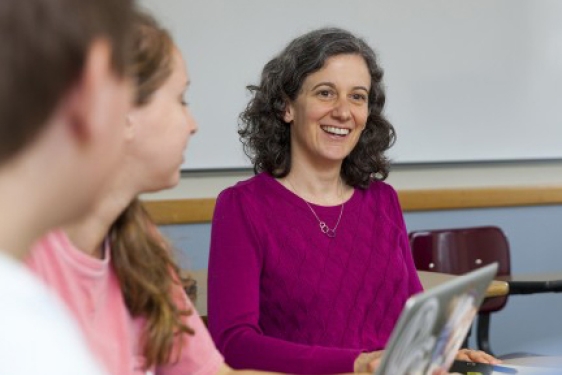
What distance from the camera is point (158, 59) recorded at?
1230 millimetres

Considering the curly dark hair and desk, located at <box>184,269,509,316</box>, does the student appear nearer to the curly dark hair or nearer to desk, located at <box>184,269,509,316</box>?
the curly dark hair

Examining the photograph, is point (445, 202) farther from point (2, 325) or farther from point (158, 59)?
point (2, 325)

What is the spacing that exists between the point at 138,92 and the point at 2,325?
74cm

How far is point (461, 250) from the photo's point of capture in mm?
3166

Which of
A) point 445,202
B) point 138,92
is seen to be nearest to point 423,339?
point 138,92

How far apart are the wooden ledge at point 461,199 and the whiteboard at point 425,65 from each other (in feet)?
0.43

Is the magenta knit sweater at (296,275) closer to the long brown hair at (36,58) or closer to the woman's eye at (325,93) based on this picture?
the woman's eye at (325,93)

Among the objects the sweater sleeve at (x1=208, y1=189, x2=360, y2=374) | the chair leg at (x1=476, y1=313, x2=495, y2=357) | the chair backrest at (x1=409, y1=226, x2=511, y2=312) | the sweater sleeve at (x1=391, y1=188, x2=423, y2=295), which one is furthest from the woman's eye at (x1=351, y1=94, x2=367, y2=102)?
the chair leg at (x1=476, y1=313, x2=495, y2=357)

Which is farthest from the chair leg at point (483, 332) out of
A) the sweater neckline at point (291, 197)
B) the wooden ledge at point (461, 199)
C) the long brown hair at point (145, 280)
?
the long brown hair at point (145, 280)

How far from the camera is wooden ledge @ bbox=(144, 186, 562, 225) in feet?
11.3

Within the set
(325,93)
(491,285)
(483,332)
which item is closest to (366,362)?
(325,93)

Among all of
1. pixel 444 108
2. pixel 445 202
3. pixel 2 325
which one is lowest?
pixel 445 202

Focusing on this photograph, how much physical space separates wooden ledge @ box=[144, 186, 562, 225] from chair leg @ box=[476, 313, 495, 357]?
0.72m

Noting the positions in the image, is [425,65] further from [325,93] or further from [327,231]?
[327,231]
